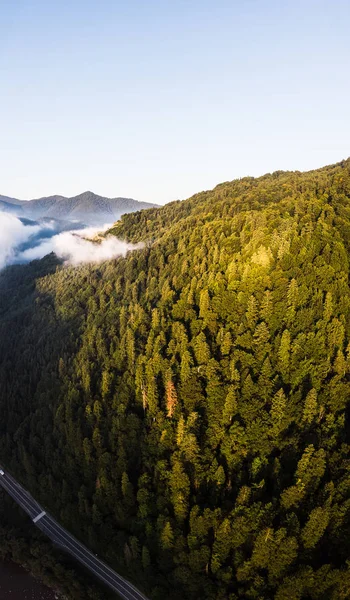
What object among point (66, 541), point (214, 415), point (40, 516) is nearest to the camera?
point (214, 415)

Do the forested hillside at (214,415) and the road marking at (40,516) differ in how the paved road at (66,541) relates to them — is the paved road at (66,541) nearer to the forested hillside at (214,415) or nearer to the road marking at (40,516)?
the road marking at (40,516)

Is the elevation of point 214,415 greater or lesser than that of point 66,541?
greater

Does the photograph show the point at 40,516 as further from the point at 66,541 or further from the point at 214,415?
the point at 214,415

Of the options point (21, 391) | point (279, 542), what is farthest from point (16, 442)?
point (279, 542)

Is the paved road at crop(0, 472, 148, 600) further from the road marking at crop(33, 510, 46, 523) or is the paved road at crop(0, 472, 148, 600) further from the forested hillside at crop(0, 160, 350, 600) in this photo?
the forested hillside at crop(0, 160, 350, 600)

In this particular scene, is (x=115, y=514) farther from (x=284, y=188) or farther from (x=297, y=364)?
(x=284, y=188)

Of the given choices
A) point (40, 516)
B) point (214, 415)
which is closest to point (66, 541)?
point (40, 516)

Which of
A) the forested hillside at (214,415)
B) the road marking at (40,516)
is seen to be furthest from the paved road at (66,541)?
the forested hillside at (214,415)
